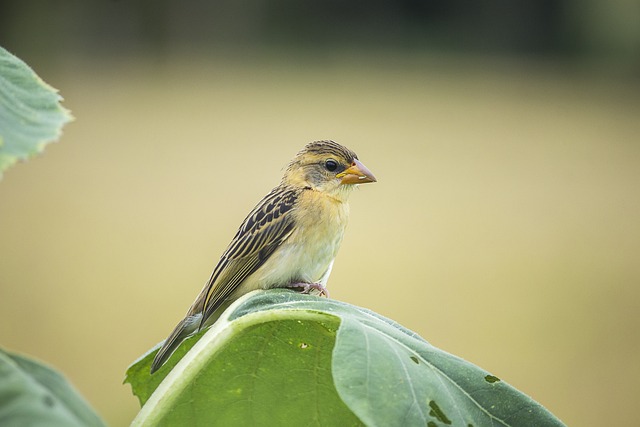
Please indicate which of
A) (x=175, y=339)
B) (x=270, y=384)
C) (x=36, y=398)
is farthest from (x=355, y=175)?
(x=36, y=398)

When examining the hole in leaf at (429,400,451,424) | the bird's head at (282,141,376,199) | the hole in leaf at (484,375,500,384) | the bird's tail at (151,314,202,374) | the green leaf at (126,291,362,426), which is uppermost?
the bird's head at (282,141,376,199)

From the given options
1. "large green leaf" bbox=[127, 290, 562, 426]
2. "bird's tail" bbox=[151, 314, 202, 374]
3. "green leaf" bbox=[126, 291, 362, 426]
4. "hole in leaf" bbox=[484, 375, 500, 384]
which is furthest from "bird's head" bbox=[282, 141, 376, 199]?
"hole in leaf" bbox=[484, 375, 500, 384]

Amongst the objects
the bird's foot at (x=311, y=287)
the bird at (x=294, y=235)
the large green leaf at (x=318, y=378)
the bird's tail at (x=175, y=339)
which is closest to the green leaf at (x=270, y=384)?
the large green leaf at (x=318, y=378)

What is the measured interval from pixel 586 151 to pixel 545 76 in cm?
821

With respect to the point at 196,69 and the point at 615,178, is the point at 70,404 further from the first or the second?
the point at 196,69

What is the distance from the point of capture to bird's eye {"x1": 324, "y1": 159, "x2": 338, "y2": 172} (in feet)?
11.5

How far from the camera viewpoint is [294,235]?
322 cm

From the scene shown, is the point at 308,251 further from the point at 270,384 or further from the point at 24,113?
the point at 24,113

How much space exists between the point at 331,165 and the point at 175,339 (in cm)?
145

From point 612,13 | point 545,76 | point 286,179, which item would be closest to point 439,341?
point 286,179

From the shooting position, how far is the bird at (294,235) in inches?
118

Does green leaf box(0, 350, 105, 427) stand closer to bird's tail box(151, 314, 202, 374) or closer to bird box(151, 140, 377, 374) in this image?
bird's tail box(151, 314, 202, 374)

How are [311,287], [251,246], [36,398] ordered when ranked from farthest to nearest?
[251,246]
[311,287]
[36,398]

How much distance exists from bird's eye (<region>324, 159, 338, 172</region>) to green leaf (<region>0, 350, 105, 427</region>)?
2426 mm
